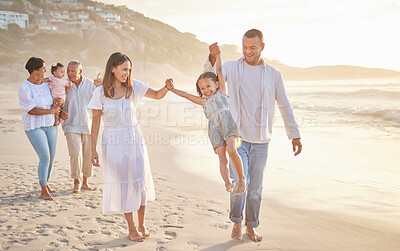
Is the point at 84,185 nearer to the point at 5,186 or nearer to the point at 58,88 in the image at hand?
the point at 5,186

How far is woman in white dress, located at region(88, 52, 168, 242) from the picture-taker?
3247 mm

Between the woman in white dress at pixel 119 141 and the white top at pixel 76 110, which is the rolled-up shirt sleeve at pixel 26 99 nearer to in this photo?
the white top at pixel 76 110

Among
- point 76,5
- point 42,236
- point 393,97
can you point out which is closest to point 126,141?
point 42,236

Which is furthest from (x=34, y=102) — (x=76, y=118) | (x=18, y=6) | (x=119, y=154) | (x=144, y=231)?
(x=18, y=6)

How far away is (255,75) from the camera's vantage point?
3.35 m

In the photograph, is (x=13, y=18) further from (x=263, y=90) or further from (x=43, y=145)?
(x=263, y=90)

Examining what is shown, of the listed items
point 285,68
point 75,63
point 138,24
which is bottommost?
point 75,63

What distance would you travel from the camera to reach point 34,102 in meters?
4.43

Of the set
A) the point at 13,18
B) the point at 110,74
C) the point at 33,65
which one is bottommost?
the point at 110,74

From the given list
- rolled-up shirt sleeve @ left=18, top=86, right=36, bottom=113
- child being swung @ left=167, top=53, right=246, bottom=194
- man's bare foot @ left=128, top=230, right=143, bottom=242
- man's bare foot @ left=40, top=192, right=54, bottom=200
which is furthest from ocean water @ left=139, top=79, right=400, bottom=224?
rolled-up shirt sleeve @ left=18, top=86, right=36, bottom=113

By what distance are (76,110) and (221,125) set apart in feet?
9.07

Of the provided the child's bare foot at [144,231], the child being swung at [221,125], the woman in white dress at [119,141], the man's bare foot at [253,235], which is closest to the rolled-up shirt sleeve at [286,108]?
the child being swung at [221,125]

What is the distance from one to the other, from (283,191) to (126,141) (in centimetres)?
295

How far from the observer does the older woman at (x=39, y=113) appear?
14.4 feet
